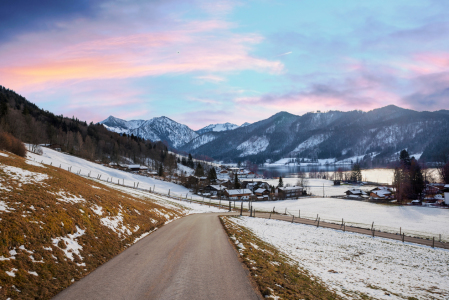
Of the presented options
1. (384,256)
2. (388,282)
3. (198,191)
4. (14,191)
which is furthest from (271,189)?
(14,191)

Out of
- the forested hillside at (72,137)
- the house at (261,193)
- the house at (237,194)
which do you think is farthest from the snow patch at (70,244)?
the house at (261,193)

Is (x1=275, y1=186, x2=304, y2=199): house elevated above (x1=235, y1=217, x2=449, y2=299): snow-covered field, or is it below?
below

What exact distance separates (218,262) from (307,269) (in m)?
7.17

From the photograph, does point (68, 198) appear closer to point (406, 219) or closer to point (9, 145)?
point (9, 145)

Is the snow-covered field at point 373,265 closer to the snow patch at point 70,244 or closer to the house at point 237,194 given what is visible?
the snow patch at point 70,244

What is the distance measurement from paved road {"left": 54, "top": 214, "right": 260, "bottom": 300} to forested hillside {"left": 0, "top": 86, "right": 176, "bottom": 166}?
8860cm

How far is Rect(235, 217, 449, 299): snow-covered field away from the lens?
47.9ft

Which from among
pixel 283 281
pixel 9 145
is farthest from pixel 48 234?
pixel 9 145

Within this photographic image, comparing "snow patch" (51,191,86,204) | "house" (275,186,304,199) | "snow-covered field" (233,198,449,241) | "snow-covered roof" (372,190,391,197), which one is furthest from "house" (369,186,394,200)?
"snow patch" (51,191,86,204)

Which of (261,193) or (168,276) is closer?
(168,276)

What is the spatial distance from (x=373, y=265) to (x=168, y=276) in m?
20.1

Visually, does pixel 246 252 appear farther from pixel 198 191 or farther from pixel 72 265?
pixel 198 191

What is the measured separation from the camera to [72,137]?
398 ft

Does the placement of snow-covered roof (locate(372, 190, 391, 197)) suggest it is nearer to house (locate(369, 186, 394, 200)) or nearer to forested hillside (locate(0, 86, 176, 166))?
house (locate(369, 186, 394, 200))
